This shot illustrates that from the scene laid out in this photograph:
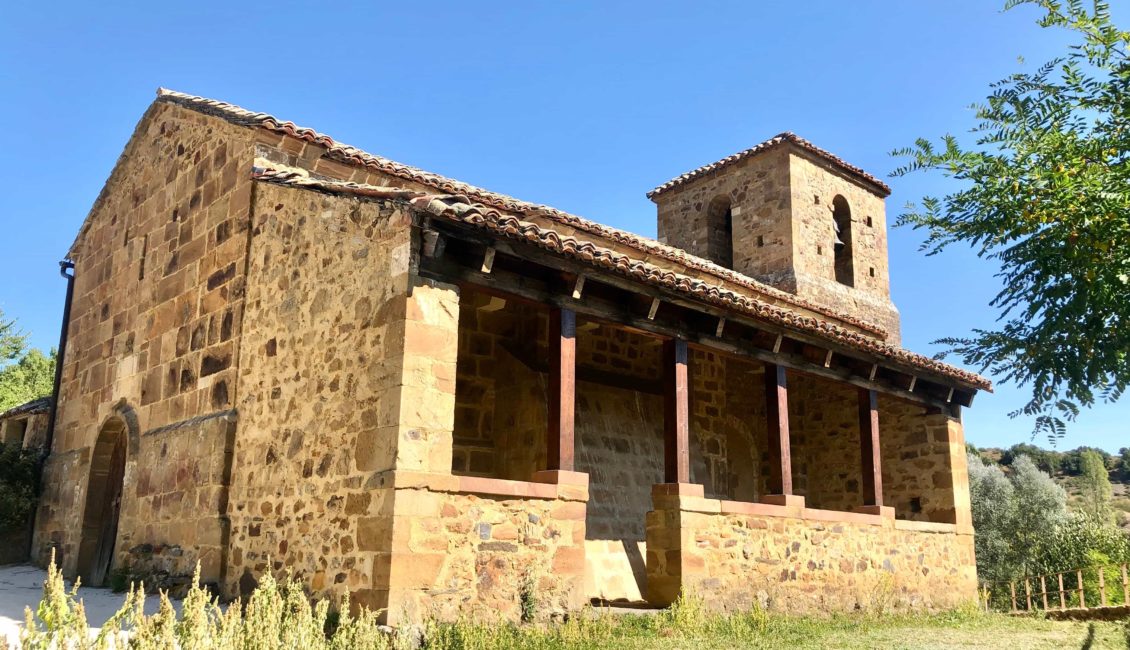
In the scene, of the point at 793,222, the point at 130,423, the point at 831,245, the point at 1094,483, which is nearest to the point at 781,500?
the point at 130,423

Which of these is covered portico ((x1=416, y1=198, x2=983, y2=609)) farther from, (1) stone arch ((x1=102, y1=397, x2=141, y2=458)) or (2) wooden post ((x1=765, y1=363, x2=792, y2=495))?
(1) stone arch ((x1=102, y1=397, x2=141, y2=458))

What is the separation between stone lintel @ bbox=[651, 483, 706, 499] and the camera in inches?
342

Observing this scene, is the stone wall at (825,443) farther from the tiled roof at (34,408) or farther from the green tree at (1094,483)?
the green tree at (1094,483)

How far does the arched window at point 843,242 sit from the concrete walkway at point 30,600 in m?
14.7

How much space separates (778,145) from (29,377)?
905 inches

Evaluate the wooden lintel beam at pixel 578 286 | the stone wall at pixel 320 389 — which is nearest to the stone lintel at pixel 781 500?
the wooden lintel beam at pixel 578 286

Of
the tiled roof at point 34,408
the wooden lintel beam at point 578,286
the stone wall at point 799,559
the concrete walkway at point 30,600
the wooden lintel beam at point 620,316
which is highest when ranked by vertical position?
the wooden lintel beam at point 578,286

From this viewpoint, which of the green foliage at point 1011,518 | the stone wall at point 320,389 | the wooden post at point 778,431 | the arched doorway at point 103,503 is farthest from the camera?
the green foliage at point 1011,518

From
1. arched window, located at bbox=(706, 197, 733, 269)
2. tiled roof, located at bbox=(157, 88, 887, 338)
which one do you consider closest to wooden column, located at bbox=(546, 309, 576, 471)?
tiled roof, located at bbox=(157, 88, 887, 338)

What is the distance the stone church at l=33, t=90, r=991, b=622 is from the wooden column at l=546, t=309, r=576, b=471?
0.09 ft

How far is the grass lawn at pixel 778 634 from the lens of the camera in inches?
267

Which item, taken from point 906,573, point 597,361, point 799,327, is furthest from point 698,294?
point 906,573

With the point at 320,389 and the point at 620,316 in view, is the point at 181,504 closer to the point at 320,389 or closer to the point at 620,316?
the point at 320,389

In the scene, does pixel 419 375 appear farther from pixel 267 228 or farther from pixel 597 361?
pixel 597 361
